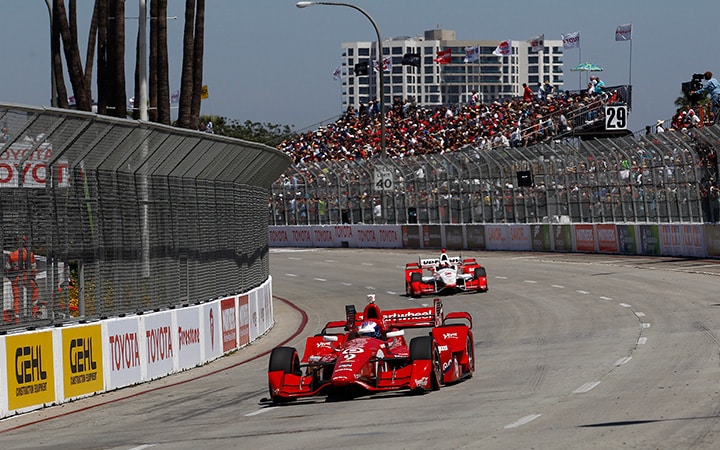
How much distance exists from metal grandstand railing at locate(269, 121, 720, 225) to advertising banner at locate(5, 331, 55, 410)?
25134 mm

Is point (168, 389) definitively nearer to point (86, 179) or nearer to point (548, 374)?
point (86, 179)

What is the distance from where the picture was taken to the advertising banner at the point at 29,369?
14.4 m

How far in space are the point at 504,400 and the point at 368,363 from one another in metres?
1.72

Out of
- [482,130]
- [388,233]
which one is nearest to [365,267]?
[388,233]

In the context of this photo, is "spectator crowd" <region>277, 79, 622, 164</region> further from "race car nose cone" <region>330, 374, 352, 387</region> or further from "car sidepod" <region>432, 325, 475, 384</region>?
"race car nose cone" <region>330, 374, 352, 387</region>

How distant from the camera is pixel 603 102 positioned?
59.1 meters

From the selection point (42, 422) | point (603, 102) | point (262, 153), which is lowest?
point (42, 422)

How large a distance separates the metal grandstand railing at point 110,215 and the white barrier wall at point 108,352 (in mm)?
214

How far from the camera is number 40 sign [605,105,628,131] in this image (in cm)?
5681

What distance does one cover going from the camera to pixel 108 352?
1650cm

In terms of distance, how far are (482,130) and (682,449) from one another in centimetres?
5437

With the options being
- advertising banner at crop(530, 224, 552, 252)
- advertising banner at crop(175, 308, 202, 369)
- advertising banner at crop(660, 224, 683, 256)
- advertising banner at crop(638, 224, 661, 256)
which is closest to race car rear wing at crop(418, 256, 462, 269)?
advertising banner at crop(660, 224, 683, 256)

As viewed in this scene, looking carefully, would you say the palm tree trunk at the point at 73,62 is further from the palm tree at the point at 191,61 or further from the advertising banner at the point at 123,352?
the advertising banner at the point at 123,352

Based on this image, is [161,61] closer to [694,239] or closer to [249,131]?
[694,239]
